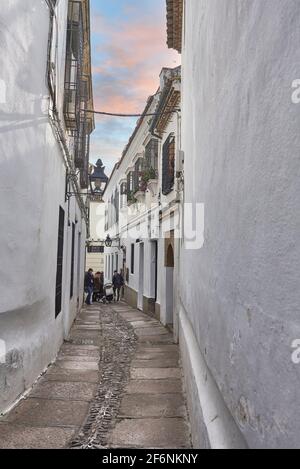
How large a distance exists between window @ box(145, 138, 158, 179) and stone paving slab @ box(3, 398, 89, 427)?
7.91 meters

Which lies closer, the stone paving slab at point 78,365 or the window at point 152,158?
the stone paving slab at point 78,365

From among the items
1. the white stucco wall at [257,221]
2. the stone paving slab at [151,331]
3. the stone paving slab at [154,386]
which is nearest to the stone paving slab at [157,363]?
the stone paving slab at [154,386]

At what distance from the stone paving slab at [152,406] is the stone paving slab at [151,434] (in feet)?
0.50

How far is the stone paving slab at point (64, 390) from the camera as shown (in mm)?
4969

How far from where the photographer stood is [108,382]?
5680 millimetres

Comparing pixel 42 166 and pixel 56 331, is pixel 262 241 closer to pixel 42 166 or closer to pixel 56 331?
pixel 42 166

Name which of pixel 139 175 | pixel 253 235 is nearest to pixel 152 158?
pixel 139 175

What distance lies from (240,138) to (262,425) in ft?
5.01

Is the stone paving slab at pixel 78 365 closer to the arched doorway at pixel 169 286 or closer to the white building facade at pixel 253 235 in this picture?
the white building facade at pixel 253 235

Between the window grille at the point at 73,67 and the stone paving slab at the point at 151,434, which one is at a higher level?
the window grille at the point at 73,67

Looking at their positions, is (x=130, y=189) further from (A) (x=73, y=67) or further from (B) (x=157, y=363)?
(B) (x=157, y=363)
